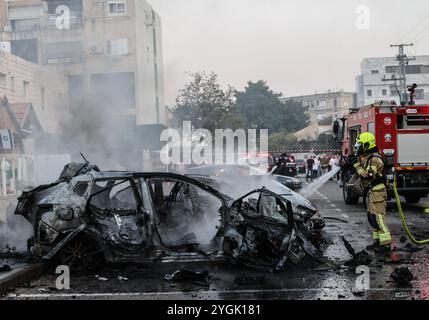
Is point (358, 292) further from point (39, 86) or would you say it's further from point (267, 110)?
point (267, 110)

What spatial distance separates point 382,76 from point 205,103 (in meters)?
26.0

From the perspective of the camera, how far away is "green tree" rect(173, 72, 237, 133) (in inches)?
1016

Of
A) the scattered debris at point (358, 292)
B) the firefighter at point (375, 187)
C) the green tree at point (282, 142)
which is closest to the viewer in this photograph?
the scattered debris at point (358, 292)

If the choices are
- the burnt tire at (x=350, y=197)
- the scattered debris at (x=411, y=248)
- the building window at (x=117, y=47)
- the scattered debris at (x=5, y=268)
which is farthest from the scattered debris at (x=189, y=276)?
the building window at (x=117, y=47)

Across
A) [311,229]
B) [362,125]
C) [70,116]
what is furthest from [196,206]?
[70,116]

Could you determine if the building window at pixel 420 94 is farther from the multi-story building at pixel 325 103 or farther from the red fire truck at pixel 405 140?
the red fire truck at pixel 405 140

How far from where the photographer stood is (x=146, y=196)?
634 centimetres

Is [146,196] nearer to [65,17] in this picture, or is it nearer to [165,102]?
[65,17]

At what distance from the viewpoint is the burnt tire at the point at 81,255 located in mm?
6188

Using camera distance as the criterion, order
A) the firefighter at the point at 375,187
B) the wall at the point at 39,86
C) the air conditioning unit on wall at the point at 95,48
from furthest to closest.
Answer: the wall at the point at 39,86 < the air conditioning unit on wall at the point at 95,48 < the firefighter at the point at 375,187

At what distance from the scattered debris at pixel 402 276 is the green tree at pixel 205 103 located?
19.4 meters

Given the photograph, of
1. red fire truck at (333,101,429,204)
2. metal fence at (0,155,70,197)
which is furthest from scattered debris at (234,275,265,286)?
metal fence at (0,155,70,197)

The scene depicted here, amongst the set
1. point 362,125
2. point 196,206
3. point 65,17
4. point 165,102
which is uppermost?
point 65,17
